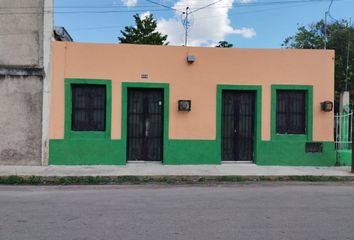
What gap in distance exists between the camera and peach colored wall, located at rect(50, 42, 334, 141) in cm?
1330

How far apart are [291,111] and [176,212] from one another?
314 inches

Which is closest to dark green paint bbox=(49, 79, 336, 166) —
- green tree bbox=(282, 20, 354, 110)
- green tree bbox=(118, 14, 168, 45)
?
green tree bbox=(282, 20, 354, 110)

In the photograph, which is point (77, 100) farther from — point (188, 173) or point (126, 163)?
point (188, 173)

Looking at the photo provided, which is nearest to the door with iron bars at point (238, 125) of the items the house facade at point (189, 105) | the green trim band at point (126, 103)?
the house facade at point (189, 105)

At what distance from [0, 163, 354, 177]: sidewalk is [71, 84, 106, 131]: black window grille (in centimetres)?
139

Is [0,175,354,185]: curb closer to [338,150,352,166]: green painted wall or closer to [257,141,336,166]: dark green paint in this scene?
[257,141,336,166]: dark green paint

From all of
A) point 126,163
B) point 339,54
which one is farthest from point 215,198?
point 339,54

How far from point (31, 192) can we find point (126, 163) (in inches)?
170

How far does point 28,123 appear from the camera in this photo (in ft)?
42.6

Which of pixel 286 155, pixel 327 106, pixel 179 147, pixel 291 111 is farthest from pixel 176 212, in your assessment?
pixel 327 106

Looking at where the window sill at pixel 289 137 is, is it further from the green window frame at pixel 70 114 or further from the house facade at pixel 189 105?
the green window frame at pixel 70 114

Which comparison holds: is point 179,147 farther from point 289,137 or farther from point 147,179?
point 289,137

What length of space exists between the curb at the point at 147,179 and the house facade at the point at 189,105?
240 centimetres

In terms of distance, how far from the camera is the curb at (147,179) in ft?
34.8
